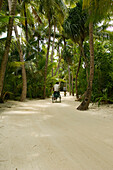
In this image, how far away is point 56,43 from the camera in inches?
767

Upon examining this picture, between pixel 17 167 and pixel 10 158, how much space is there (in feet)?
0.74

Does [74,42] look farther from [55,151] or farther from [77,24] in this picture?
[55,151]

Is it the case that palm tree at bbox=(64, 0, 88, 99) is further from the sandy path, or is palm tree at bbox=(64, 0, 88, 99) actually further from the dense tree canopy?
the sandy path

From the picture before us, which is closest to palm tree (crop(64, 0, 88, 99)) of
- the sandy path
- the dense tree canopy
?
the dense tree canopy

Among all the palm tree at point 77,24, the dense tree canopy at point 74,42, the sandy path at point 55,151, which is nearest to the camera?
the sandy path at point 55,151

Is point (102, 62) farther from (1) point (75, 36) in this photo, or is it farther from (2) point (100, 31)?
(2) point (100, 31)

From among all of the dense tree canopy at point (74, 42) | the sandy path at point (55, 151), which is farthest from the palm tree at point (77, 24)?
the sandy path at point (55, 151)

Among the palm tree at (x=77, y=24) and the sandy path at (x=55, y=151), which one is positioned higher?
the palm tree at (x=77, y=24)

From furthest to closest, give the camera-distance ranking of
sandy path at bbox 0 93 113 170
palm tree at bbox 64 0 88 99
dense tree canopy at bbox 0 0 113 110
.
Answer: palm tree at bbox 64 0 88 99 < dense tree canopy at bbox 0 0 113 110 < sandy path at bbox 0 93 113 170

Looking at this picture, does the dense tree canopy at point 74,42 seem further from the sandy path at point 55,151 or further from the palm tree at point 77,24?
the sandy path at point 55,151

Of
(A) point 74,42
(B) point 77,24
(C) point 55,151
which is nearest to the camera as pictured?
(C) point 55,151

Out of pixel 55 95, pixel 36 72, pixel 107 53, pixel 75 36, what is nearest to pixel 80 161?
pixel 107 53

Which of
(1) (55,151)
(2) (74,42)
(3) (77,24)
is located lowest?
(1) (55,151)

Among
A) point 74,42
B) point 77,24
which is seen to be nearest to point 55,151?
point 77,24
